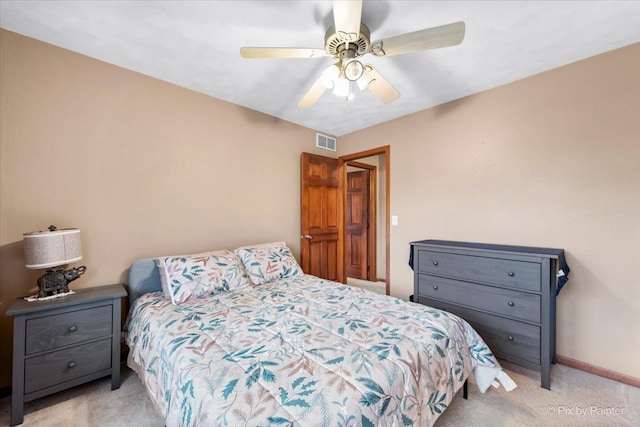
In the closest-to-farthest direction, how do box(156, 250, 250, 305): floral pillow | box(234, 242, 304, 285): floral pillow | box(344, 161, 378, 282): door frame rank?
1. box(156, 250, 250, 305): floral pillow
2. box(234, 242, 304, 285): floral pillow
3. box(344, 161, 378, 282): door frame

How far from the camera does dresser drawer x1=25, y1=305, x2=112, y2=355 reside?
1.60 metres

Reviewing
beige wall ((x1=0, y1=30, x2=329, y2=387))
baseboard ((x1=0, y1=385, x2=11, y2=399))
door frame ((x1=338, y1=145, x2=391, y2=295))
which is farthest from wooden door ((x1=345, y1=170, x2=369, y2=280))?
baseboard ((x1=0, y1=385, x2=11, y2=399))

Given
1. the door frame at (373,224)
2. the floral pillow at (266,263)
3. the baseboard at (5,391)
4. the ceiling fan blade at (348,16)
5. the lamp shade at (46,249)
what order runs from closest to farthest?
the ceiling fan blade at (348,16)
the lamp shade at (46,249)
the baseboard at (5,391)
the floral pillow at (266,263)
the door frame at (373,224)

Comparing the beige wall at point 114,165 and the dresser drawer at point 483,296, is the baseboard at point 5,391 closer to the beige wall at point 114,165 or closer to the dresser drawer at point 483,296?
the beige wall at point 114,165

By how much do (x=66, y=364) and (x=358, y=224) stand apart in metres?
4.11

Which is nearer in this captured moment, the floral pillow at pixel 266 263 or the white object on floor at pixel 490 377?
the white object on floor at pixel 490 377

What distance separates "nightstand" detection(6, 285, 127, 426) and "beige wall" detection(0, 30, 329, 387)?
16.0 inches

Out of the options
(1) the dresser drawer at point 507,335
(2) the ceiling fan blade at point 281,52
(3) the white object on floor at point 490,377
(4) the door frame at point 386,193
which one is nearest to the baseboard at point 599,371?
(1) the dresser drawer at point 507,335

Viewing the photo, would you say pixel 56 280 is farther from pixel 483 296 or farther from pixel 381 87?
A: pixel 483 296

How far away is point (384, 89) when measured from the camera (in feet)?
6.32

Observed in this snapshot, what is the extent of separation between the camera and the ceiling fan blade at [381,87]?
1.75 meters

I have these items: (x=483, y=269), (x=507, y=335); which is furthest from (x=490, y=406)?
(x=483, y=269)

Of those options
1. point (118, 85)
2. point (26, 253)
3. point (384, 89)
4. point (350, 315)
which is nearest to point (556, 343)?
point (350, 315)

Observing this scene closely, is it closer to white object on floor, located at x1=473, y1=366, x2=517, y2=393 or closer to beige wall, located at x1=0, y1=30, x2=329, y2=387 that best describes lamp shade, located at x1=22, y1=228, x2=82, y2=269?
beige wall, located at x1=0, y1=30, x2=329, y2=387
